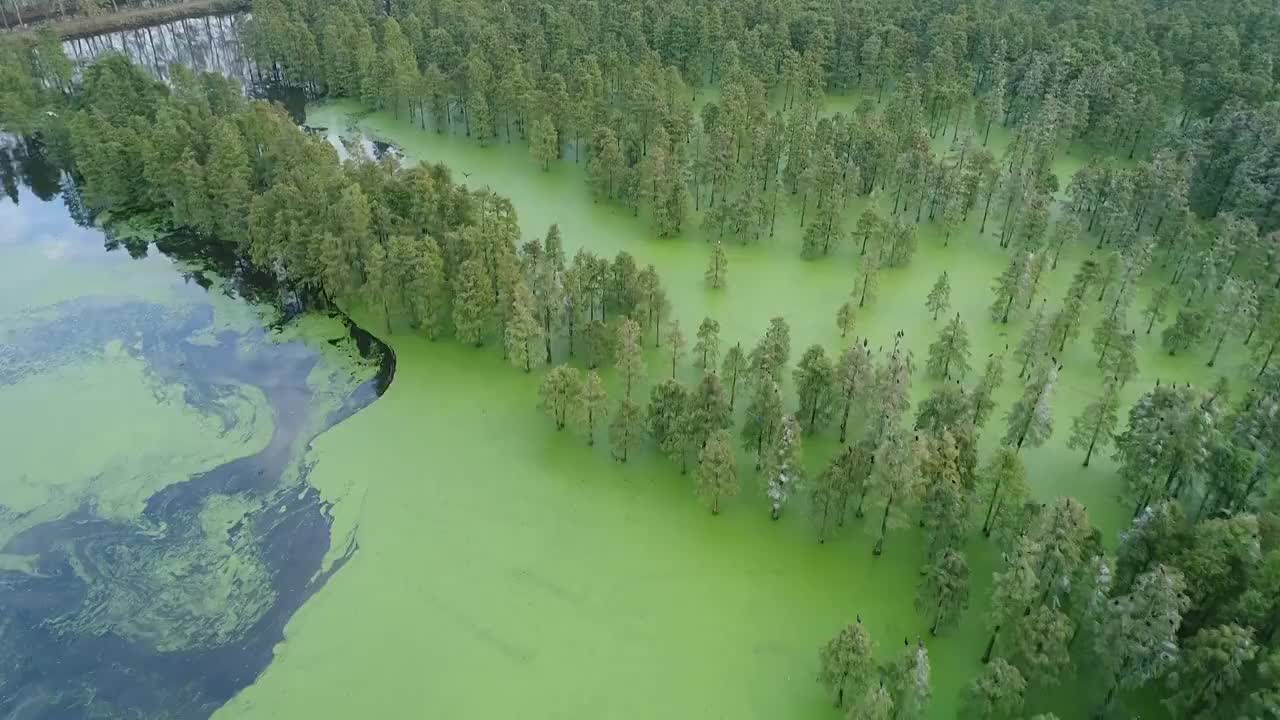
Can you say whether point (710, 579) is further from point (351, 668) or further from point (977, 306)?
point (977, 306)

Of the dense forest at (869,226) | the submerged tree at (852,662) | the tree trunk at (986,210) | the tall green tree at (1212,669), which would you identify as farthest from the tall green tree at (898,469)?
the tree trunk at (986,210)

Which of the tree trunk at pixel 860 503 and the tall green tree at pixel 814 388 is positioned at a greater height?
the tall green tree at pixel 814 388

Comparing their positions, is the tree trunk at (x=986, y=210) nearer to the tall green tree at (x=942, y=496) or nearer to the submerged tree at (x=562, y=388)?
the tall green tree at (x=942, y=496)

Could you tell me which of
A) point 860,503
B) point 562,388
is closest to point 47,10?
point 562,388

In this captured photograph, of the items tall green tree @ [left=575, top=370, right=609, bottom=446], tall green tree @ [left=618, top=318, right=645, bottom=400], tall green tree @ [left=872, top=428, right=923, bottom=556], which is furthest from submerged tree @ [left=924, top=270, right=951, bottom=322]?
tall green tree @ [left=575, top=370, right=609, bottom=446]

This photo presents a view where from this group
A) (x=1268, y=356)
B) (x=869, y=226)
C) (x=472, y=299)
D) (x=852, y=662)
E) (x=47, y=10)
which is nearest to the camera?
(x=852, y=662)

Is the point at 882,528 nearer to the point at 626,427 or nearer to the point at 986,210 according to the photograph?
the point at 626,427

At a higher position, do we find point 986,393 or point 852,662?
point 986,393
